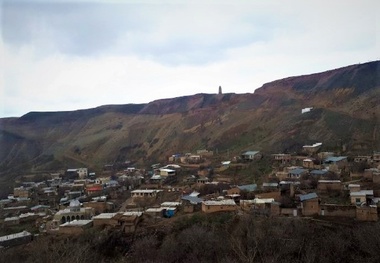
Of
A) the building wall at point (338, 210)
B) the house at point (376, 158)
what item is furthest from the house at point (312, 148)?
the building wall at point (338, 210)

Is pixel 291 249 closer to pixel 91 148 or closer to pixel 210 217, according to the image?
pixel 210 217

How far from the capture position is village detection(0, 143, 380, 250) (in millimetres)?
15805

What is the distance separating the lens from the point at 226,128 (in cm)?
4178

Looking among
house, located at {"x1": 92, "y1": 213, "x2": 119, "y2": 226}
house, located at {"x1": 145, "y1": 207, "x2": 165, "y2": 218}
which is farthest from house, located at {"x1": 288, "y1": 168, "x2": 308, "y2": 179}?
house, located at {"x1": 92, "y1": 213, "x2": 119, "y2": 226}

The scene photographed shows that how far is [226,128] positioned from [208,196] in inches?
892

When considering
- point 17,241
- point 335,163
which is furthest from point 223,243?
point 335,163

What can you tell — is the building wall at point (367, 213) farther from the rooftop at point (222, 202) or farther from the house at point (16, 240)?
the house at point (16, 240)

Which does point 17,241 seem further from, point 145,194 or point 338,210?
point 338,210

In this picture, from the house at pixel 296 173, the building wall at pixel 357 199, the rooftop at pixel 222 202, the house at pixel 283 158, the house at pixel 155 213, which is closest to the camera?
the building wall at pixel 357 199

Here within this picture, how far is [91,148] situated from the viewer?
154 ft

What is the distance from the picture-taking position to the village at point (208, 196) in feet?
51.9

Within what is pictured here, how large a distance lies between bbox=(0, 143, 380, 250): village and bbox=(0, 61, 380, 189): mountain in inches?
199

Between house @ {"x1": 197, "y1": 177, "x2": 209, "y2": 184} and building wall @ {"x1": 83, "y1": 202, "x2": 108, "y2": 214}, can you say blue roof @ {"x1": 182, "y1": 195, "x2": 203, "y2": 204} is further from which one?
building wall @ {"x1": 83, "y1": 202, "x2": 108, "y2": 214}

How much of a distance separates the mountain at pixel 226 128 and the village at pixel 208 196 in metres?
5.05
